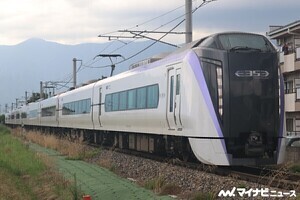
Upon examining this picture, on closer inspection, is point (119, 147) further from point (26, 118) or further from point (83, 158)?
point (26, 118)

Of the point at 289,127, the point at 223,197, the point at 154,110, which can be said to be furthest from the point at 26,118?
the point at 223,197

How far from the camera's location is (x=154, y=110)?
53.0 ft

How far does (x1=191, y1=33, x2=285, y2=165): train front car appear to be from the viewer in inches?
492

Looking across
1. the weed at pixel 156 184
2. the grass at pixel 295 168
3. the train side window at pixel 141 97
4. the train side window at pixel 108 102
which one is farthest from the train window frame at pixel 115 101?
the weed at pixel 156 184

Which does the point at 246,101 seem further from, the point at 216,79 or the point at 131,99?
the point at 131,99

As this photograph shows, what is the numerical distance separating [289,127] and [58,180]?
28.4 metres

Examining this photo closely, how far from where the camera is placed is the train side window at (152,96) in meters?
16.0

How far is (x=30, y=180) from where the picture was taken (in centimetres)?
1280

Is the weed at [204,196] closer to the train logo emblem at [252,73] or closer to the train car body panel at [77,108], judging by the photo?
the train logo emblem at [252,73]

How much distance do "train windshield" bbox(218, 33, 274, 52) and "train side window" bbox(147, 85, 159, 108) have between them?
323cm

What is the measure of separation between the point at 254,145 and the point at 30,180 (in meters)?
5.44

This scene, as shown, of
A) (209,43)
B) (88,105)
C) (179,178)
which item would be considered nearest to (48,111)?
(88,105)

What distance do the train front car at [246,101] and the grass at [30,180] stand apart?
3.88 metres

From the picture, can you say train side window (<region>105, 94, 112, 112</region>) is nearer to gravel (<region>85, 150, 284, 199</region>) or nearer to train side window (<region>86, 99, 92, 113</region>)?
train side window (<region>86, 99, 92, 113</region>)
